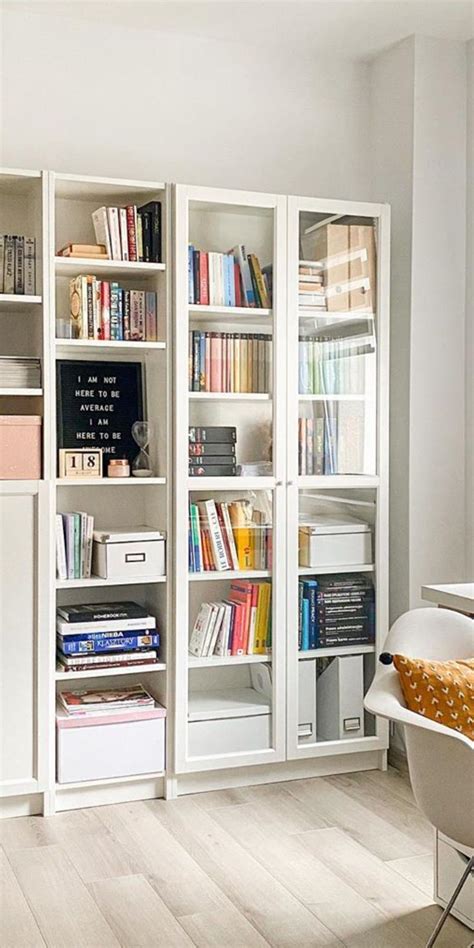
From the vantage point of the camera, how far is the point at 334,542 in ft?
12.8

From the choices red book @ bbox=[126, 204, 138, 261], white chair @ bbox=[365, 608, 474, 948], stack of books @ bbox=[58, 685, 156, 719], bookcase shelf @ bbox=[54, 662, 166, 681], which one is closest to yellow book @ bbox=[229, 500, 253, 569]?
bookcase shelf @ bbox=[54, 662, 166, 681]

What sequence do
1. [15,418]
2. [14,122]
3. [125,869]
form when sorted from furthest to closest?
[14,122], [15,418], [125,869]

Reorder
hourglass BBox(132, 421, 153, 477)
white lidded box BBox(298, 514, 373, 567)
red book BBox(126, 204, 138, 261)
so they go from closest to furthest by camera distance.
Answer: red book BBox(126, 204, 138, 261), hourglass BBox(132, 421, 153, 477), white lidded box BBox(298, 514, 373, 567)

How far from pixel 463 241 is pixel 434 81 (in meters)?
0.62

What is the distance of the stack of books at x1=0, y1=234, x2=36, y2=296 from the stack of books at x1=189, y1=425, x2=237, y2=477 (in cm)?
75

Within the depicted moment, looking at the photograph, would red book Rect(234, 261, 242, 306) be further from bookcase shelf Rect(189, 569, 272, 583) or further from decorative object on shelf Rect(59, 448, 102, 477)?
bookcase shelf Rect(189, 569, 272, 583)

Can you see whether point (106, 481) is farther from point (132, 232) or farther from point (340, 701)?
point (340, 701)

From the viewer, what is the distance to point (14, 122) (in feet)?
12.3

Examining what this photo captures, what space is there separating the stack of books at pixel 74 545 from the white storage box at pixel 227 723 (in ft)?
2.03

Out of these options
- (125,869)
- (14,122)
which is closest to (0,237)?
(14,122)

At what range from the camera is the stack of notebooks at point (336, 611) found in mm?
3881

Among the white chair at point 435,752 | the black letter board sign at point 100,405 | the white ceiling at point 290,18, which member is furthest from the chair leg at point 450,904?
the white ceiling at point 290,18

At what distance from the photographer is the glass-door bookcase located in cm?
383

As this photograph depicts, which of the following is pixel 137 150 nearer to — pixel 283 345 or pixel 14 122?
pixel 14 122
